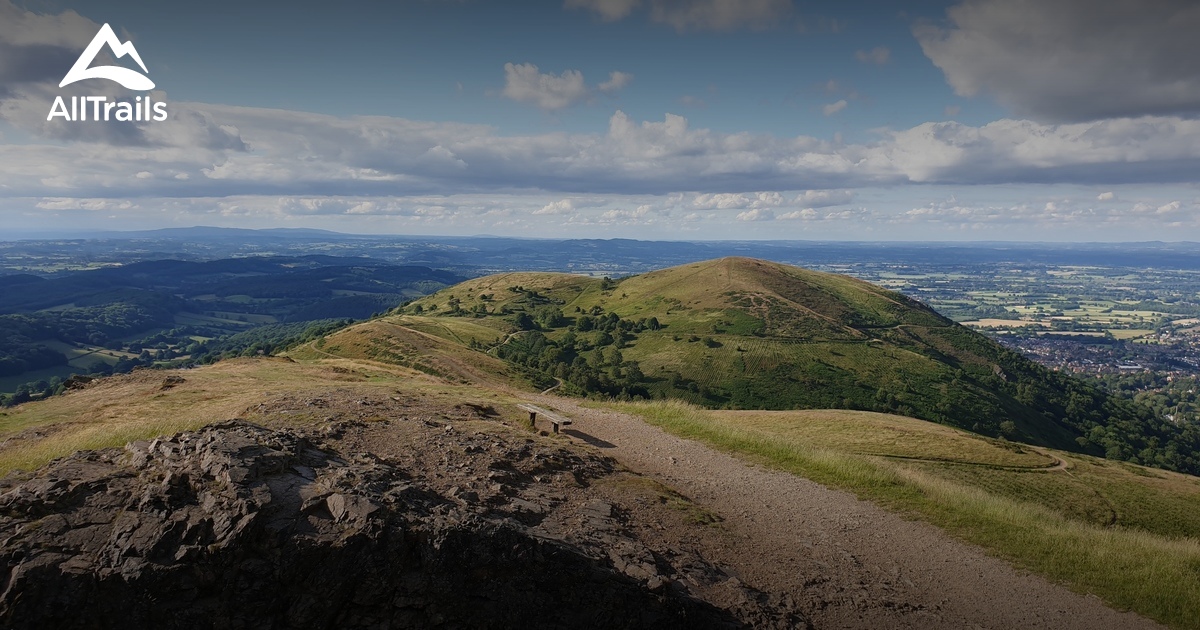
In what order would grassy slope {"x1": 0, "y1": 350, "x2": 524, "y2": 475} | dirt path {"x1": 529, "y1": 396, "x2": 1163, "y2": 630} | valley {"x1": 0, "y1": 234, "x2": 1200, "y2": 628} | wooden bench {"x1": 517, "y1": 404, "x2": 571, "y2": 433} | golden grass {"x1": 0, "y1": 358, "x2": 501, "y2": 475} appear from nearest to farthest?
dirt path {"x1": 529, "y1": 396, "x2": 1163, "y2": 630}
valley {"x1": 0, "y1": 234, "x2": 1200, "y2": 628}
golden grass {"x1": 0, "y1": 358, "x2": 501, "y2": 475}
grassy slope {"x1": 0, "y1": 350, "x2": 524, "y2": 475}
wooden bench {"x1": 517, "y1": 404, "x2": 571, "y2": 433}

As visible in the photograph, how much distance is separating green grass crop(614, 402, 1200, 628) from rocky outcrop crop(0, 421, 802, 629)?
27.0 ft

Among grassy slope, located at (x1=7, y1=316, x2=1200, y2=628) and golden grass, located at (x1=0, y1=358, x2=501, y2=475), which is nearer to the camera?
grassy slope, located at (x1=7, y1=316, x2=1200, y2=628)

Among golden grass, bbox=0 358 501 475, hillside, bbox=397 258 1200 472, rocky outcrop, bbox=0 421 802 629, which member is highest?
rocky outcrop, bbox=0 421 802 629

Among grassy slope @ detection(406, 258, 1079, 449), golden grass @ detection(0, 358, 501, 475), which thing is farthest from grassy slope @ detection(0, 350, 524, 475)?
grassy slope @ detection(406, 258, 1079, 449)

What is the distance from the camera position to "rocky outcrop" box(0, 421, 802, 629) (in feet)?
28.0

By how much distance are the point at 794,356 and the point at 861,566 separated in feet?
392

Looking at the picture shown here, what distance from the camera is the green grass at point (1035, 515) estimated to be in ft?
44.3

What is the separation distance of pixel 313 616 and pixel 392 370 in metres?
39.7

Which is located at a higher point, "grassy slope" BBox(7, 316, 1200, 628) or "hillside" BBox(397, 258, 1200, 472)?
"grassy slope" BBox(7, 316, 1200, 628)

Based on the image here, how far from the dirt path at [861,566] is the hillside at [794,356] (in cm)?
6988

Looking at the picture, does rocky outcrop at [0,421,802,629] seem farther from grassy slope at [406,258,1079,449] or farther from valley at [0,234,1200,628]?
grassy slope at [406,258,1079,449]

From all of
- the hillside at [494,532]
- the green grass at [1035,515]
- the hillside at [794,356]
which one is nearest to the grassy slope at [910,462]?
the green grass at [1035,515]

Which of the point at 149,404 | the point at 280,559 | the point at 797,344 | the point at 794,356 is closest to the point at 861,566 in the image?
the point at 280,559

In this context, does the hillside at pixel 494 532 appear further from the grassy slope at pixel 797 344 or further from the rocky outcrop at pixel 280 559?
the grassy slope at pixel 797 344
